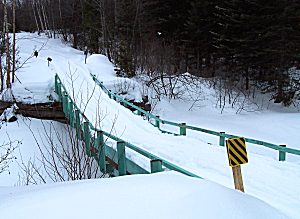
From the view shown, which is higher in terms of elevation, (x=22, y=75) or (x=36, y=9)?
(x=36, y=9)

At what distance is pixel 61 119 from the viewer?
15.7 metres

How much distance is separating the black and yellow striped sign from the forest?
15444 millimetres

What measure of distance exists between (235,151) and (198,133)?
952 centimetres

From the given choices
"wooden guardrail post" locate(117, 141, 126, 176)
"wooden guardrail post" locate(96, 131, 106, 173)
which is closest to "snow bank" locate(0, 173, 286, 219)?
"wooden guardrail post" locate(117, 141, 126, 176)

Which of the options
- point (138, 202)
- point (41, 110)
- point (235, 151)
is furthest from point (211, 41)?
point (138, 202)

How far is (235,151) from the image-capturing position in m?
4.88

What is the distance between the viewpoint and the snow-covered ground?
21.3 feet

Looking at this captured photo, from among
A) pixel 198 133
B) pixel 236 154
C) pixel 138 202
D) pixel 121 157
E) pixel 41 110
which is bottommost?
pixel 198 133

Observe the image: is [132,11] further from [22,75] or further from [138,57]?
[22,75]

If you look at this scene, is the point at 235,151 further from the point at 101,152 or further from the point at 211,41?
the point at 211,41

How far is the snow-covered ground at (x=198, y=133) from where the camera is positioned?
6.49m

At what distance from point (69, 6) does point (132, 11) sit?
66.0 ft

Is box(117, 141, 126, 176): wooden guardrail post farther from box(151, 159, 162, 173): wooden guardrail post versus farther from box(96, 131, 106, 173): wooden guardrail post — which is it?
box(151, 159, 162, 173): wooden guardrail post

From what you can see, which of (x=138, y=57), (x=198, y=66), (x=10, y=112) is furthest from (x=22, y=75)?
(x=198, y=66)
